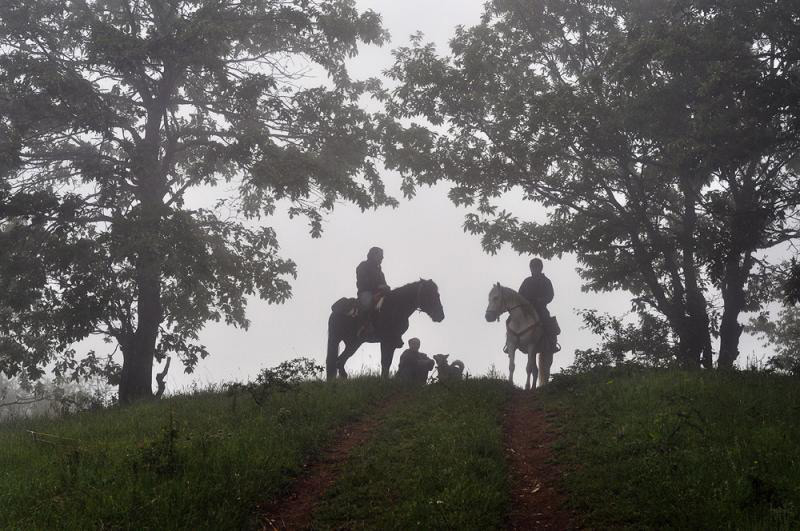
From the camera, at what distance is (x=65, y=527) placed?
553 cm

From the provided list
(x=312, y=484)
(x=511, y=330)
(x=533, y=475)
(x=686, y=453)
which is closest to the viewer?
(x=686, y=453)

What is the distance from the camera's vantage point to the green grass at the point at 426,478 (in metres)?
6.15

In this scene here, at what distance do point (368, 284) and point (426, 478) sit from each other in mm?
8078

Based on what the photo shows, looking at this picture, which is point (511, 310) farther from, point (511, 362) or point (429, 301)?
point (429, 301)

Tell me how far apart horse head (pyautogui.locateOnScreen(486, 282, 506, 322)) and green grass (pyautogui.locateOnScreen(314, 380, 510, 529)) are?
5173mm

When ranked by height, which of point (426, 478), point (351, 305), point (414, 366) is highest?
point (351, 305)

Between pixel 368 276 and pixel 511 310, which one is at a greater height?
pixel 368 276

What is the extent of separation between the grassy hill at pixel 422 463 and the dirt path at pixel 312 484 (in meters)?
0.12

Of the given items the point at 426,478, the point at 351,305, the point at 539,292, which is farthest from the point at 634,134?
the point at 426,478

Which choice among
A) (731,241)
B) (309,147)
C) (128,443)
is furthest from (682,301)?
(128,443)

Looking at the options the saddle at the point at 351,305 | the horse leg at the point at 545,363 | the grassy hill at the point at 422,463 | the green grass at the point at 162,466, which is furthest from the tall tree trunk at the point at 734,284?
the green grass at the point at 162,466

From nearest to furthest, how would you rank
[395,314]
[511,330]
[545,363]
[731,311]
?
[395,314] → [511,330] → [545,363] → [731,311]

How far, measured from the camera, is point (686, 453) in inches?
271

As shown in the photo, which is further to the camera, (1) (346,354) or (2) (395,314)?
(1) (346,354)
